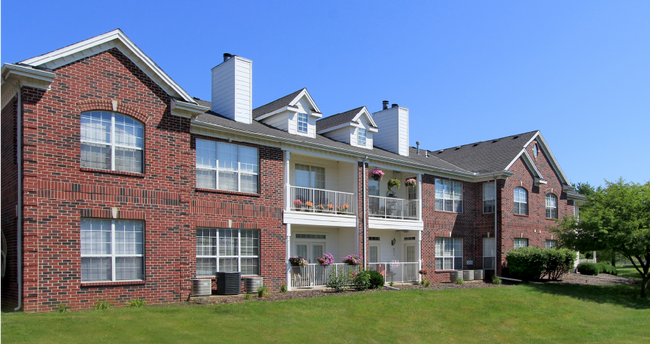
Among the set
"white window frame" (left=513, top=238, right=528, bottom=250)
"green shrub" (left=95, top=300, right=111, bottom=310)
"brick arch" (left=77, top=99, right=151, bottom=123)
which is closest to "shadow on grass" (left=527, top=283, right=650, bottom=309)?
"white window frame" (left=513, top=238, right=528, bottom=250)

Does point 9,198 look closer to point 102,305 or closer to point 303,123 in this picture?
point 102,305

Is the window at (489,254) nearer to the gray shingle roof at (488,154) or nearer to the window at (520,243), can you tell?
the window at (520,243)

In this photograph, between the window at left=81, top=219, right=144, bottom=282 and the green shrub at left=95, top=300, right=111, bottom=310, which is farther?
the window at left=81, top=219, right=144, bottom=282

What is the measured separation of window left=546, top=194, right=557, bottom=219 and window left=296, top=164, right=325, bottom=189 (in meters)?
15.6

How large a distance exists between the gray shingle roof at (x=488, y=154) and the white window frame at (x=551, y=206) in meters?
3.81

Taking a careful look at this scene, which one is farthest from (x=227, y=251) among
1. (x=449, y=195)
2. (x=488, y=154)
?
(x=488, y=154)

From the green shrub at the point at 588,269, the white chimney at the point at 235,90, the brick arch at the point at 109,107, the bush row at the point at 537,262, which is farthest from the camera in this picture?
the green shrub at the point at 588,269

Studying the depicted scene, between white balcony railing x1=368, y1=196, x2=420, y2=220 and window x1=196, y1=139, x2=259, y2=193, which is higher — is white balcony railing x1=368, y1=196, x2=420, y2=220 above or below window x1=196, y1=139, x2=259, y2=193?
below

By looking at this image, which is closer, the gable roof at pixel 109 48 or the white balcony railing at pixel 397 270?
the gable roof at pixel 109 48

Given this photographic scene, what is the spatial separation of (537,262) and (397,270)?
7.15 metres

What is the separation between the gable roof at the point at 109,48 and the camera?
14.1 meters

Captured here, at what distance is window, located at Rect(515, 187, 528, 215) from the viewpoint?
29.4m

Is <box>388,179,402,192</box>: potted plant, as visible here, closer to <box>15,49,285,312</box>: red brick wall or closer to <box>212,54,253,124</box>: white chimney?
<box>212,54,253,124</box>: white chimney

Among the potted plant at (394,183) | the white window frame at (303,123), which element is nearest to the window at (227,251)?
the white window frame at (303,123)
